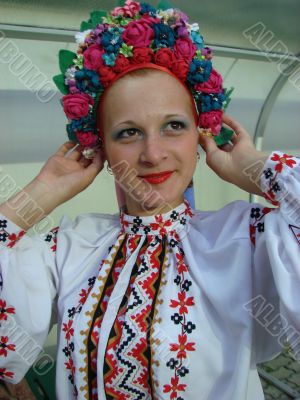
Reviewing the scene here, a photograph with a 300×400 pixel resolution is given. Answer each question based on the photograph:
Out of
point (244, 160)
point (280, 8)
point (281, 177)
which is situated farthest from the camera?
point (280, 8)

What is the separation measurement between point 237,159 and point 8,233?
651mm

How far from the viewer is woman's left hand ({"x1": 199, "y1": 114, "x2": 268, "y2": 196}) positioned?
104 centimetres

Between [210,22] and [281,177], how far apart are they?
1.36m

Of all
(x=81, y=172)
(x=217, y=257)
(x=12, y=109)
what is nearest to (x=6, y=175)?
(x=12, y=109)

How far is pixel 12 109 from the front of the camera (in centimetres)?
200

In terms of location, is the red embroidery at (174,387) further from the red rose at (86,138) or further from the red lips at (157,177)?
the red rose at (86,138)

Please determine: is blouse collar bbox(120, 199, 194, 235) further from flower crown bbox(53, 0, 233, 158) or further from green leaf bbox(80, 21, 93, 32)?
green leaf bbox(80, 21, 93, 32)

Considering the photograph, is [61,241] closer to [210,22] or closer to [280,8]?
[210,22]

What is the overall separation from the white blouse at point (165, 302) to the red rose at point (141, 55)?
42 centimetres

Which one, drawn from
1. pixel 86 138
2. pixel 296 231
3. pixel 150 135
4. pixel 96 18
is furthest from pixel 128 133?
pixel 296 231

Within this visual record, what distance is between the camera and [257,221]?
105cm

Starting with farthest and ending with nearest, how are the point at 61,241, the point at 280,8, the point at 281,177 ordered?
the point at 280,8 → the point at 61,241 → the point at 281,177

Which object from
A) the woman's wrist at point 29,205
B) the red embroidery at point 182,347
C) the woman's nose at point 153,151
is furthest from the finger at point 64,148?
the red embroidery at point 182,347

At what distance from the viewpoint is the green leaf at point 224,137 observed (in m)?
1.24
